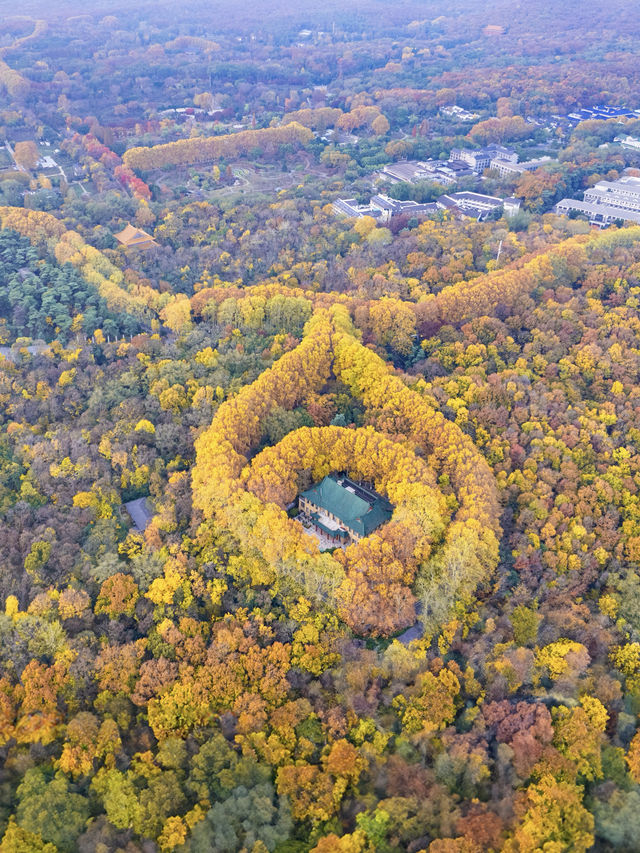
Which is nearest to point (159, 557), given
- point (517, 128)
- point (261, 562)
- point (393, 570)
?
point (261, 562)

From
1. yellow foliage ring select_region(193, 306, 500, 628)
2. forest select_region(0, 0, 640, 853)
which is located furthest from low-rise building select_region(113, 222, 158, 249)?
yellow foliage ring select_region(193, 306, 500, 628)

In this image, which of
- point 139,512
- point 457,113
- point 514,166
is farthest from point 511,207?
point 139,512

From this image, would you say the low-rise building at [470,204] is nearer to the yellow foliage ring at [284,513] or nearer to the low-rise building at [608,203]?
the low-rise building at [608,203]

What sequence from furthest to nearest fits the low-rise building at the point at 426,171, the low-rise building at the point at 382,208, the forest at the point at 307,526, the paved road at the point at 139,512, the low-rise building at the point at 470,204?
the low-rise building at the point at 426,171 < the low-rise building at the point at 470,204 < the low-rise building at the point at 382,208 < the paved road at the point at 139,512 < the forest at the point at 307,526

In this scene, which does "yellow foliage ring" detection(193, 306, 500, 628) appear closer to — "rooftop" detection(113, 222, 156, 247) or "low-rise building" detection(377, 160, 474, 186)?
"rooftop" detection(113, 222, 156, 247)

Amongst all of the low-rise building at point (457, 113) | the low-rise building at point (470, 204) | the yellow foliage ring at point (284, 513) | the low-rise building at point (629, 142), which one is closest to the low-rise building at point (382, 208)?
the low-rise building at point (470, 204)

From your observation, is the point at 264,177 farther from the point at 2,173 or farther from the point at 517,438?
the point at 517,438
